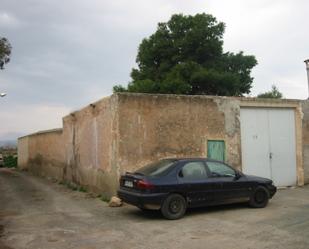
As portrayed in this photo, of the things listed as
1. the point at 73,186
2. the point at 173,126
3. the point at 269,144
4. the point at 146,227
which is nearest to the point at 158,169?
the point at 146,227

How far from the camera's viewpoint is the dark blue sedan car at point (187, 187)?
1000 cm

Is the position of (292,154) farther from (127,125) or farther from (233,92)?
(233,92)

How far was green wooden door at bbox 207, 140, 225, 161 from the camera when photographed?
573 inches

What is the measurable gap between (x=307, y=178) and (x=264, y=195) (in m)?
5.87

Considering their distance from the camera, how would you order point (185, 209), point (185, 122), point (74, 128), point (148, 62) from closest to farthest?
1. point (185, 209)
2. point (185, 122)
3. point (74, 128)
4. point (148, 62)

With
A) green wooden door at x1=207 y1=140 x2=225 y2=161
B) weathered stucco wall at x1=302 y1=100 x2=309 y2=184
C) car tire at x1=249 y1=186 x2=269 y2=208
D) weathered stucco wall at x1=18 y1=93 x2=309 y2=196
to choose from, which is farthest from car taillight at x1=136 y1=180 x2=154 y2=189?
weathered stucco wall at x1=302 y1=100 x2=309 y2=184

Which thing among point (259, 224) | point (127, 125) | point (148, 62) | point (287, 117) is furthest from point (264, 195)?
point (148, 62)

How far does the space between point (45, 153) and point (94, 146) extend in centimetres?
1118

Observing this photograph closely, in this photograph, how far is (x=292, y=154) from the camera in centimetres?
1630

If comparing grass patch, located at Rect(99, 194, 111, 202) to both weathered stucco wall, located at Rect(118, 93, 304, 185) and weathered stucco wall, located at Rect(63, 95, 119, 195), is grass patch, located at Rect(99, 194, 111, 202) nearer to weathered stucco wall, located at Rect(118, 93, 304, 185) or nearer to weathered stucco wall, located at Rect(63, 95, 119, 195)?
weathered stucco wall, located at Rect(63, 95, 119, 195)

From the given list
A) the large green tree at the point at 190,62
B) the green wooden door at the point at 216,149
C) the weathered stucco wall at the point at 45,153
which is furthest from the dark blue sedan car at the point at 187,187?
the large green tree at the point at 190,62

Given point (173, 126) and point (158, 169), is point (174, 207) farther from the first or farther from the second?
point (173, 126)

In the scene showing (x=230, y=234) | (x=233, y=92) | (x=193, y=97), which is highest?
(x=233, y=92)

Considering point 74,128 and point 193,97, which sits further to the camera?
point 74,128
